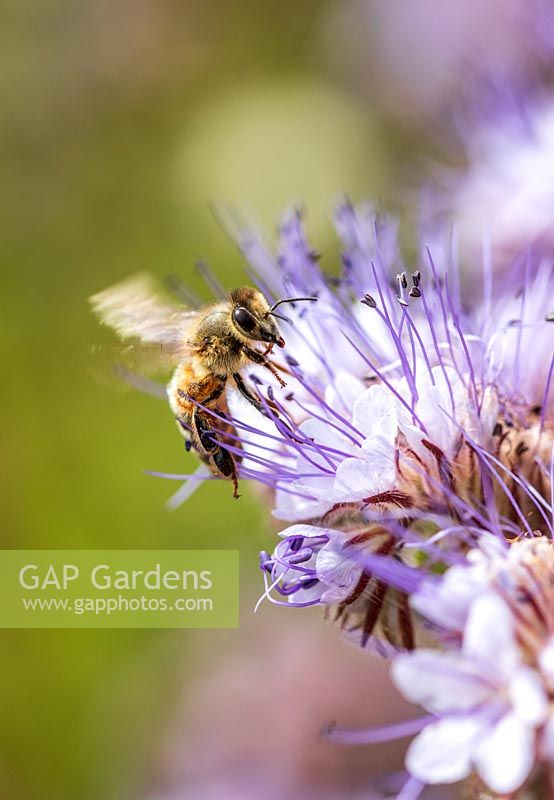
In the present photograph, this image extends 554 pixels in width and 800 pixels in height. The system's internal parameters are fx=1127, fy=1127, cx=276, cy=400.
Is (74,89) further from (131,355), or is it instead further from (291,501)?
(291,501)

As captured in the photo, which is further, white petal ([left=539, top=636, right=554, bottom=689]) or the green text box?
the green text box

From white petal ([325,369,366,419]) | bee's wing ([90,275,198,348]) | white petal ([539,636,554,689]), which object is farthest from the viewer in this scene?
bee's wing ([90,275,198,348])

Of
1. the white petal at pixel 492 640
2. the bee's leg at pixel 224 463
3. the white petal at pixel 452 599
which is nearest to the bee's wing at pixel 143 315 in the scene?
the bee's leg at pixel 224 463

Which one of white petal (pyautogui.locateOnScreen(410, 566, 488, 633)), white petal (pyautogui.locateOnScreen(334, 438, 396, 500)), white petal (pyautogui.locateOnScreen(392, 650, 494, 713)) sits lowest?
white petal (pyautogui.locateOnScreen(392, 650, 494, 713))

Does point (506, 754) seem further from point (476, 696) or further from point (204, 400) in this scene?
point (204, 400)

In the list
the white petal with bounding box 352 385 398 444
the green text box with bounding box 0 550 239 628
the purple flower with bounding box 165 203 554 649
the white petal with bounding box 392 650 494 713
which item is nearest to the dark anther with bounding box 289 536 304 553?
the purple flower with bounding box 165 203 554 649

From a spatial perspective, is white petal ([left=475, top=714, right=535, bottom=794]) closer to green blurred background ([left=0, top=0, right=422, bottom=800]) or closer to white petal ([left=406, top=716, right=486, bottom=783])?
white petal ([left=406, top=716, right=486, bottom=783])

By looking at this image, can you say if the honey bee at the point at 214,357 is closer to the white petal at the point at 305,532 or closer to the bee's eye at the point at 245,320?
the bee's eye at the point at 245,320
